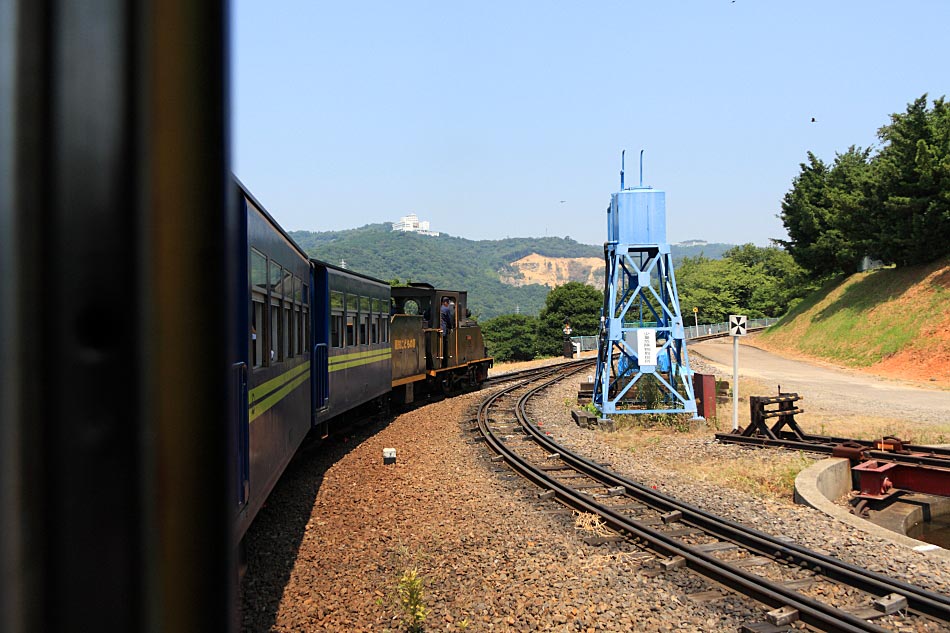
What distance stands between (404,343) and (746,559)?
11.7m

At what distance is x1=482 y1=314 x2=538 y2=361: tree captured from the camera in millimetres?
75250

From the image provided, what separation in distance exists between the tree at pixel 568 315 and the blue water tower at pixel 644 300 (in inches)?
2228

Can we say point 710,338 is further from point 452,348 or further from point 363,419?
point 363,419

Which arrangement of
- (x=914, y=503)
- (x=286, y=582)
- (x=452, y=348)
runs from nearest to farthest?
(x=286, y=582) < (x=914, y=503) < (x=452, y=348)

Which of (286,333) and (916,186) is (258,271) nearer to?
(286,333)

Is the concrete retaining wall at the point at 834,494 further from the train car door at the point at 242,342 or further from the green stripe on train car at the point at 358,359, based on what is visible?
the green stripe on train car at the point at 358,359

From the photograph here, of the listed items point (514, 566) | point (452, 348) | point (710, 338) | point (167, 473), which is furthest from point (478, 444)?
point (710, 338)

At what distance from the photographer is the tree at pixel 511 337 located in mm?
75250

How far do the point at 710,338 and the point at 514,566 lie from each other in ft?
180

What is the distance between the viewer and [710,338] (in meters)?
58.6

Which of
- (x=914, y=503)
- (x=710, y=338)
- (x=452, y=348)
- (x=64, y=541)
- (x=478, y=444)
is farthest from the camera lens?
(x=710, y=338)

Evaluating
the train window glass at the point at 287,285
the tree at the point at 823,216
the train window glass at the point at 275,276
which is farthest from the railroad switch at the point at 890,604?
the tree at the point at 823,216

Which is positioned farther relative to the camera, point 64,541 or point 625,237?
point 625,237

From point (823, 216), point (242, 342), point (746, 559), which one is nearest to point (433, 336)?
point (746, 559)
